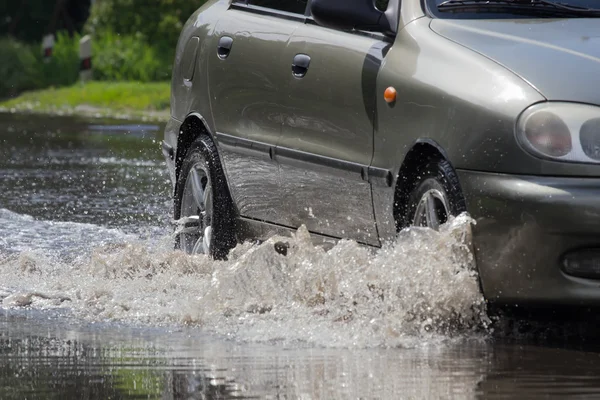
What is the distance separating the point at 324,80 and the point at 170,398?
205 cm

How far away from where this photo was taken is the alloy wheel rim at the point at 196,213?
24.8 ft

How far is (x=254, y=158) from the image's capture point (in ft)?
23.2

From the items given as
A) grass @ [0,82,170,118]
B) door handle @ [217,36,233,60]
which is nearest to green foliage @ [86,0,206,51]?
grass @ [0,82,170,118]

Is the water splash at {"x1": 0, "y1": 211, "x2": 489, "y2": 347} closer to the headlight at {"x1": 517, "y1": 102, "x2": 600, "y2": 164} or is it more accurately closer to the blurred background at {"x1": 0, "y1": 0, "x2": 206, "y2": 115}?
the headlight at {"x1": 517, "y1": 102, "x2": 600, "y2": 164}

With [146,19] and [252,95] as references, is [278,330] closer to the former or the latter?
[252,95]

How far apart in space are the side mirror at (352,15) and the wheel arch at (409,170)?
569mm

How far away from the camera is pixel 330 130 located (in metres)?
6.37

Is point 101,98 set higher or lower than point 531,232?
lower

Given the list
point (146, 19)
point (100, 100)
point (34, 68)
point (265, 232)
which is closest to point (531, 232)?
point (265, 232)

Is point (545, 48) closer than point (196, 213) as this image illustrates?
Yes

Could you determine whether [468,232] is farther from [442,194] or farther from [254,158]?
[254,158]

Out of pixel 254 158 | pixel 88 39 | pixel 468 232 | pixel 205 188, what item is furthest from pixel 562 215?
pixel 88 39

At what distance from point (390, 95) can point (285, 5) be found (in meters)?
→ 1.37

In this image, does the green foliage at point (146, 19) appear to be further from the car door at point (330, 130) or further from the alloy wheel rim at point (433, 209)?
the alloy wheel rim at point (433, 209)
